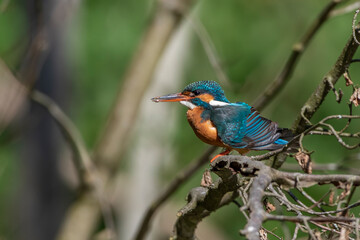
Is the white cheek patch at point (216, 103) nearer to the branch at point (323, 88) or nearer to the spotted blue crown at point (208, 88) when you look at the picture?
the spotted blue crown at point (208, 88)

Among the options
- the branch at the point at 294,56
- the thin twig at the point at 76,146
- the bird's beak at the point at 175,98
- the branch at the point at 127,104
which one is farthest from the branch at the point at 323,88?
the branch at the point at 127,104

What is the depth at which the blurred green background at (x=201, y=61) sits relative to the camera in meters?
6.29

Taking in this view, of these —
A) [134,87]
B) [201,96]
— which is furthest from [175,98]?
[134,87]

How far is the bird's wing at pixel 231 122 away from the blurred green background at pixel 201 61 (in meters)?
2.84

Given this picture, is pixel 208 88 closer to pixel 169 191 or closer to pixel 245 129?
pixel 245 129

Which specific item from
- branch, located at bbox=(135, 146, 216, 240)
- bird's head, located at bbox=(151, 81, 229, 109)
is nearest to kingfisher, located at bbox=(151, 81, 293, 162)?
bird's head, located at bbox=(151, 81, 229, 109)

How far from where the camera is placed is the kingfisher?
2359 mm

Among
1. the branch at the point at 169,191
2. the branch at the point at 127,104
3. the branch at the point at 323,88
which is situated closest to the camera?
the branch at the point at 323,88

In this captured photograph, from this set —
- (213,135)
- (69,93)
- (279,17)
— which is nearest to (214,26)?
(279,17)

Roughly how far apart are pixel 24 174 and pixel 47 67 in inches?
39.9

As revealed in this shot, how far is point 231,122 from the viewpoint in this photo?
2445 millimetres

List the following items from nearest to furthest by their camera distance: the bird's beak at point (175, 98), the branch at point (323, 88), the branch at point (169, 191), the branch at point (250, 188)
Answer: the branch at point (250, 188) → the branch at point (323, 88) → the bird's beak at point (175, 98) → the branch at point (169, 191)

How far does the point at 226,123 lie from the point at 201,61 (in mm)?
6895

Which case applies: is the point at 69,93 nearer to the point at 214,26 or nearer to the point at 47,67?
the point at 47,67
